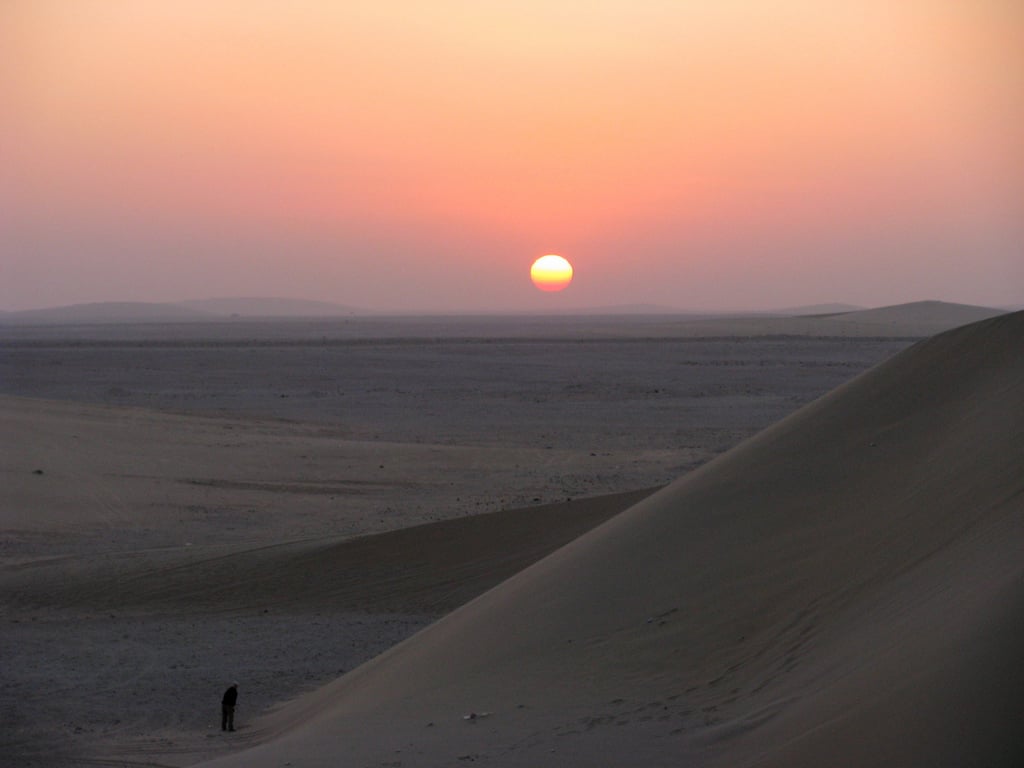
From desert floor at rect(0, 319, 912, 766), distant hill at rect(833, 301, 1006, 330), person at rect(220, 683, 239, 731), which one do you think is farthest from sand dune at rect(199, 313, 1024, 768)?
distant hill at rect(833, 301, 1006, 330)

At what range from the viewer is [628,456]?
23.5 metres

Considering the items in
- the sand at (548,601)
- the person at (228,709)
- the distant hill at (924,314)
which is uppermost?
the distant hill at (924,314)

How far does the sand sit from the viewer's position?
5078mm

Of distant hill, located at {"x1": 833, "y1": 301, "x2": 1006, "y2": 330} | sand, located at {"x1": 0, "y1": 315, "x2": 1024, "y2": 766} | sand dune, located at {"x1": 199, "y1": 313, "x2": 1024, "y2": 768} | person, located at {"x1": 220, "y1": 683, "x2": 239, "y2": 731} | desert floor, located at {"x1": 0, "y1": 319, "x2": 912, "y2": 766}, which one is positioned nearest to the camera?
sand dune, located at {"x1": 199, "y1": 313, "x2": 1024, "y2": 768}

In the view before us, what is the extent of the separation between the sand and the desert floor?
Answer: 0.05m

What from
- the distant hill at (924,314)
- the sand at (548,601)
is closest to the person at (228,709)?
the sand at (548,601)

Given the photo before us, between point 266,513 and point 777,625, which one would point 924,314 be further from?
point 777,625

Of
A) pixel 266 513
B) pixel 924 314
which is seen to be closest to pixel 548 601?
pixel 266 513

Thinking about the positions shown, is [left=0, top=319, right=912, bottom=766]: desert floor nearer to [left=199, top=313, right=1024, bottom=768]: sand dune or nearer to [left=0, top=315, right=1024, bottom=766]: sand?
[left=0, top=315, right=1024, bottom=766]: sand

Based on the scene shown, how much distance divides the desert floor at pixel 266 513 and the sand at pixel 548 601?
55 mm

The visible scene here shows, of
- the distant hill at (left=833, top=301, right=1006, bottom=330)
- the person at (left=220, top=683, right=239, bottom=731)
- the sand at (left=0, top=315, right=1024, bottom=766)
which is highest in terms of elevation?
the distant hill at (left=833, top=301, right=1006, bottom=330)

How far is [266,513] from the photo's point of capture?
17.6m

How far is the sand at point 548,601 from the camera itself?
5.08 metres

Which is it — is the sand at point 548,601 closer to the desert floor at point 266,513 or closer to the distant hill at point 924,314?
the desert floor at point 266,513
